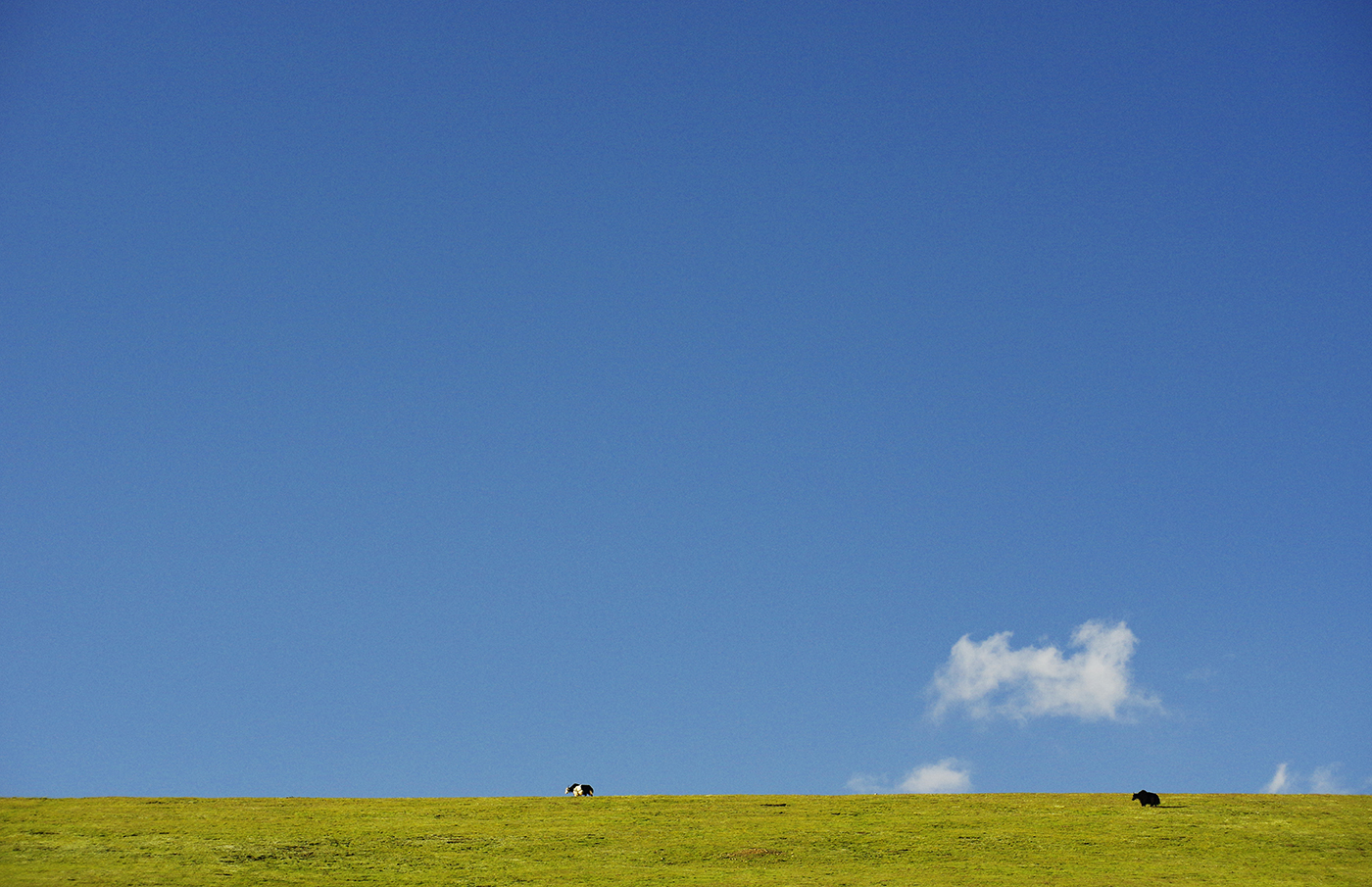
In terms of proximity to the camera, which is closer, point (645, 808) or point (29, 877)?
point (29, 877)

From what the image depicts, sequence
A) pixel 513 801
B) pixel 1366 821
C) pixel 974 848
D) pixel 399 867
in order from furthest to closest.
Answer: pixel 513 801, pixel 1366 821, pixel 974 848, pixel 399 867

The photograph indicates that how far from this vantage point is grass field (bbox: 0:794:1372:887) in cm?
3756

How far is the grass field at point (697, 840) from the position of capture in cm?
3756

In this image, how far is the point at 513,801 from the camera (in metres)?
49.8

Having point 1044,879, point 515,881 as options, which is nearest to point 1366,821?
point 1044,879

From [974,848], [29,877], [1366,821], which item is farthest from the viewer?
[1366,821]

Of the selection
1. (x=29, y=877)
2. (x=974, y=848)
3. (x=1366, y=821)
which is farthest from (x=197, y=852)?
(x=1366, y=821)

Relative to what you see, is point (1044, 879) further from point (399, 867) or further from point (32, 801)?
point (32, 801)

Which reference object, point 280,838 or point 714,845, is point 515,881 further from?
point 280,838

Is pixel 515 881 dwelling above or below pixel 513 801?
below

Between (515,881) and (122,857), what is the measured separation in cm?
1486

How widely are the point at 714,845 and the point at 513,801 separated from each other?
12443mm

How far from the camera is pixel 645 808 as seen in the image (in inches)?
1892

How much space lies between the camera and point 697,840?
139 feet
